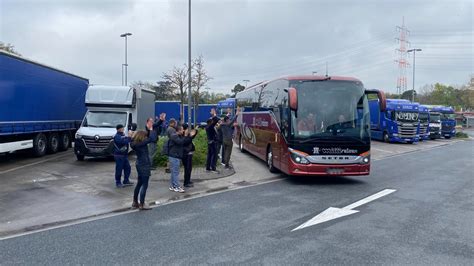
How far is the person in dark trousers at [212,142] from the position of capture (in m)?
13.5

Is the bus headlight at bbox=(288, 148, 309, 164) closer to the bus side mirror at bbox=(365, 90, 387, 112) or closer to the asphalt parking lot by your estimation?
the asphalt parking lot

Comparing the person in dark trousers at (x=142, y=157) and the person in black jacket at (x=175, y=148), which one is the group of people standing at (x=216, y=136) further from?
the person in dark trousers at (x=142, y=157)

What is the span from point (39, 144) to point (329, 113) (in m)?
12.3

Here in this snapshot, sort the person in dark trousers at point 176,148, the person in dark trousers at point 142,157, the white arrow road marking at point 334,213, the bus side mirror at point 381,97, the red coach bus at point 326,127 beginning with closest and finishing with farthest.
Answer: the white arrow road marking at point 334,213 → the person in dark trousers at point 142,157 → the person in dark trousers at point 176,148 → the red coach bus at point 326,127 → the bus side mirror at point 381,97

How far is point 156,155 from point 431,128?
32.4 metres

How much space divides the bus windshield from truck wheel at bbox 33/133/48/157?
36.8ft

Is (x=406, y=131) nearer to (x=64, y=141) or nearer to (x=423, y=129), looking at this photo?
(x=423, y=129)

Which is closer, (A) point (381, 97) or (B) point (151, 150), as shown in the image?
(A) point (381, 97)

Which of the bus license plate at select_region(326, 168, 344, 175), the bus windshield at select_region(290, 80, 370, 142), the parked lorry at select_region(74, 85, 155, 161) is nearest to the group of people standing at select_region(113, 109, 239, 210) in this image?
the parked lorry at select_region(74, 85, 155, 161)

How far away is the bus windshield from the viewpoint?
11.5 meters

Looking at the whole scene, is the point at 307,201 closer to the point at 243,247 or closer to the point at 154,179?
the point at 243,247

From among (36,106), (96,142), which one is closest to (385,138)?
(96,142)

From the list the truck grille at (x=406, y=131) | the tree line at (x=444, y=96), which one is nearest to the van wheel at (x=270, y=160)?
the truck grille at (x=406, y=131)

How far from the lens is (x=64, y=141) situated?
20.0 meters
